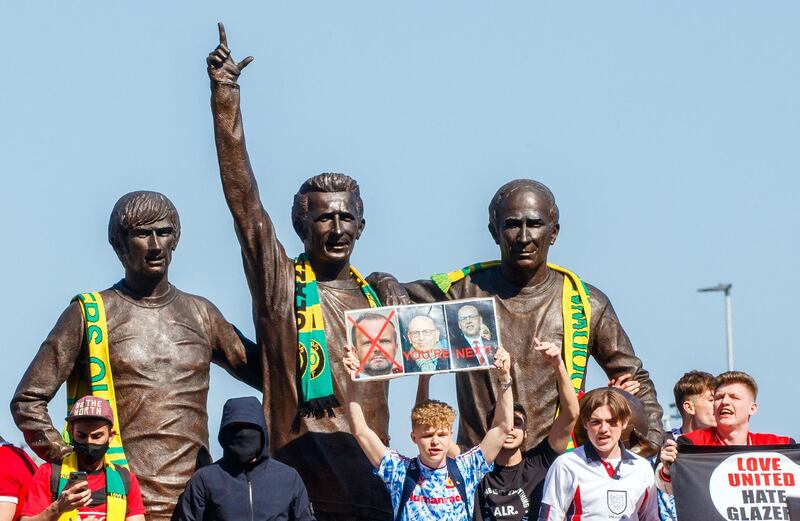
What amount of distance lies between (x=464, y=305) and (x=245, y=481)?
2015 mm

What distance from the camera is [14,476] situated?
1162cm

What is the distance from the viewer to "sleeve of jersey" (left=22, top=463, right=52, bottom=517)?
11289mm

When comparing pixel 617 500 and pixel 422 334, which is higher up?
pixel 422 334

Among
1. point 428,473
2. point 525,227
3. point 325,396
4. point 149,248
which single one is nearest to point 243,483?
point 428,473

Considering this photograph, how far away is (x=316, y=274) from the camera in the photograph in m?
13.3

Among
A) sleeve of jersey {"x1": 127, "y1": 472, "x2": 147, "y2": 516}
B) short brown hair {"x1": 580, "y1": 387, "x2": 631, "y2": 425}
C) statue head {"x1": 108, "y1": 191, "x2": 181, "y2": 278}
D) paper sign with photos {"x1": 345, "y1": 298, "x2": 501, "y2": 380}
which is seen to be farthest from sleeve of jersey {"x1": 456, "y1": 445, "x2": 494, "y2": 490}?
statue head {"x1": 108, "y1": 191, "x2": 181, "y2": 278}

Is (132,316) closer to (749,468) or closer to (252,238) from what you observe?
(252,238)

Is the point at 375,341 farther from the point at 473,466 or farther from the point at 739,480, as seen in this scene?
the point at 739,480

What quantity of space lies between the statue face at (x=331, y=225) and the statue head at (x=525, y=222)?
99 cm

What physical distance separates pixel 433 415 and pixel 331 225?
2067mm

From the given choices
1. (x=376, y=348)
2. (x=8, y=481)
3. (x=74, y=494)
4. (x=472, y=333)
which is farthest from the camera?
(x=472, y=333)

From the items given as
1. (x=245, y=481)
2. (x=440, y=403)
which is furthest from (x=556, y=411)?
(x=245, y=481)

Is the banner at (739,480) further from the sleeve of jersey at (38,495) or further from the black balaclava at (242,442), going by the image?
the sleeve of jersey at (38,495)

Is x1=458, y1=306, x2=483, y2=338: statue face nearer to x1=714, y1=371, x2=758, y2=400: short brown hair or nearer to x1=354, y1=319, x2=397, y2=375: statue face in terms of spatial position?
x1=354, y1=319, x2=397, y2=375: statue face
